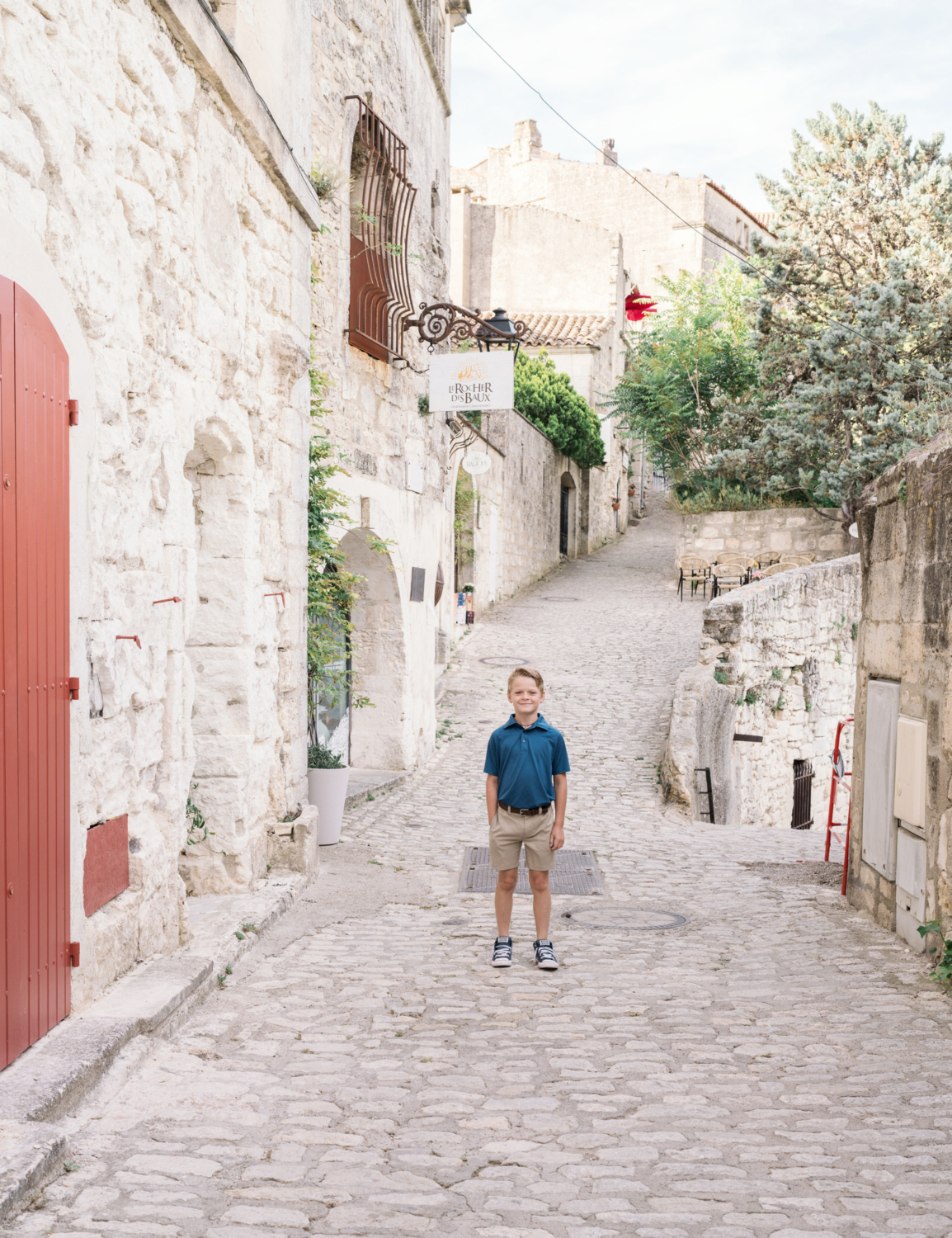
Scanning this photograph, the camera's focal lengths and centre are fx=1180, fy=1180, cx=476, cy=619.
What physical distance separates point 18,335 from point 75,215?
669 millimetres

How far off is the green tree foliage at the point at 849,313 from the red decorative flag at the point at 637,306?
5.84m

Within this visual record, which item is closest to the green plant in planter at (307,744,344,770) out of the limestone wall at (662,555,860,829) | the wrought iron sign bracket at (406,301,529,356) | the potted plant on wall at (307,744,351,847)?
the potted plant on wall at (307,744,351,847)

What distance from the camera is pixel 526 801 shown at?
5.21 metres

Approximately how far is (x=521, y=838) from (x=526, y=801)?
0.18m

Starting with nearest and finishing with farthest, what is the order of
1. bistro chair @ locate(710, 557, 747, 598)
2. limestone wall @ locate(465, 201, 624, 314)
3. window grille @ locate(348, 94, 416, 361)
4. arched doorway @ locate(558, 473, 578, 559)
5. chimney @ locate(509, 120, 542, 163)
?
1. window grille @ locate(348, 94, 416, 361)
2. bistro chair @ locate(710, 557, 747, 598)
3. arched doorway @ locate(558, 473, 578, 559)
4. limestone wall @ locate(465, 201, 624, 314)
5. chimney @ locate(509, 120, 542, 163)

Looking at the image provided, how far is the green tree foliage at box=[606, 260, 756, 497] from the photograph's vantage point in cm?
2386

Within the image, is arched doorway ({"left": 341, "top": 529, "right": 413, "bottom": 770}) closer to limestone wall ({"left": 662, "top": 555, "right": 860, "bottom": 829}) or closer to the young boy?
limestone wall ({"left": 662, "top": 555, "right": 860, "bottom": 829})

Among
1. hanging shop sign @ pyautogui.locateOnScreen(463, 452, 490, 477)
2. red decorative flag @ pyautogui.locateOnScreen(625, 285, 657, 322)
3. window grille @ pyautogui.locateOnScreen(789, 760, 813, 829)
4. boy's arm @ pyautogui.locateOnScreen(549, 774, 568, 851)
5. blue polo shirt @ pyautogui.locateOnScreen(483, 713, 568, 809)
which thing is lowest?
window grille @ pyautogui.locateOnScreen(789, 760, 813, 829)

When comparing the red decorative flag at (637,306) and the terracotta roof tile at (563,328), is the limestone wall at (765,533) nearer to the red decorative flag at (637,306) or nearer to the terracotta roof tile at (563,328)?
the terracotta roof tile at (563,328)

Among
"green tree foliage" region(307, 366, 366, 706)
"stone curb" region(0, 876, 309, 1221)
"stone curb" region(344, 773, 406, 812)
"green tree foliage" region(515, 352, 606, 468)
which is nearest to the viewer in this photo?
"stone curb" region(0, 876, 309, 1221)

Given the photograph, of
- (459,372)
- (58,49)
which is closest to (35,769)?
(58,49)

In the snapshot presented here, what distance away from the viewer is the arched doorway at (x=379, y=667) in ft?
34.7

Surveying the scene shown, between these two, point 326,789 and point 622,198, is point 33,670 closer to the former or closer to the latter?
point 326,789

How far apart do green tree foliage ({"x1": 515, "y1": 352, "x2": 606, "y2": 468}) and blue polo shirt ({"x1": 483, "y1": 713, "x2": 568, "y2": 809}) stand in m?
20.3
